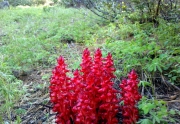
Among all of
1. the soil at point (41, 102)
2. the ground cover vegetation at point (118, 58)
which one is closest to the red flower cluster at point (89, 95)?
the ground cover vegetation at point (118, 58)

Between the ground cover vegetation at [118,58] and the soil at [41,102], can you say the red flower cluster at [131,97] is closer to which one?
the ground cover vegetation at [118,58]

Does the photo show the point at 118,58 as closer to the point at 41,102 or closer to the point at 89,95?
the point at 41,102

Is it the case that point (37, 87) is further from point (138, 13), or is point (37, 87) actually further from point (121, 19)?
point (138, 13)

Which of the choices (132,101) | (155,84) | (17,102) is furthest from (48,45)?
(132,101)

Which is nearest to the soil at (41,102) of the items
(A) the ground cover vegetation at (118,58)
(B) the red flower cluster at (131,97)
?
Result: (A) the ground cover vegetation at (118,58)

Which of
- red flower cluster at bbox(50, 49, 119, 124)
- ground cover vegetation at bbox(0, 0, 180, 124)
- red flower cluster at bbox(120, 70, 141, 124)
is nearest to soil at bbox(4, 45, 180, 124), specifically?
ground cover vegetation at bbox(0, 0, 180, 124)

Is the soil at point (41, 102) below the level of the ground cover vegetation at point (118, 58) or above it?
below

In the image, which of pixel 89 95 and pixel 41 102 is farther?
pixel 41 102

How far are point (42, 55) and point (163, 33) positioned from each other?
164 cm

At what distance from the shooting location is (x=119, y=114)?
6.08 ft

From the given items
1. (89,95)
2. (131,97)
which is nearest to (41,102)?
(89,95)

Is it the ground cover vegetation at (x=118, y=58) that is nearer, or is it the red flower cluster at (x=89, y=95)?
the red flower cluster at (x=89, y=95)

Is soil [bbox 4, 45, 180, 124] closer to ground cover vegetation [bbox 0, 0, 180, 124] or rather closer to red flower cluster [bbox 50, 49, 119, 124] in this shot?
ground cover vegetation [bbox 0, 0, 180, 124]

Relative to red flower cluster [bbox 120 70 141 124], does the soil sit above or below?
below
